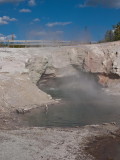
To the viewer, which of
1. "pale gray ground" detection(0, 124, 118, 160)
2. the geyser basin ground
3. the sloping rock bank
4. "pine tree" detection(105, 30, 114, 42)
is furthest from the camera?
"pine tree" detection(105, 30, 114, 42)

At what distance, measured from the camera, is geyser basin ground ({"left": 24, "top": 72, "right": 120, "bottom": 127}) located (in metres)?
21.2

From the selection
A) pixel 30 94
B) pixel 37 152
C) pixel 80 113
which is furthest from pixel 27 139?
pixel 30 94

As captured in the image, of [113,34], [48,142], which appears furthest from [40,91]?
[113,34]

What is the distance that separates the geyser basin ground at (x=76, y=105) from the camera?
69.7 feet

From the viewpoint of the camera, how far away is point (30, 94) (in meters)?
26.4

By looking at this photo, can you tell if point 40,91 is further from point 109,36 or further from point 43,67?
point 109,36

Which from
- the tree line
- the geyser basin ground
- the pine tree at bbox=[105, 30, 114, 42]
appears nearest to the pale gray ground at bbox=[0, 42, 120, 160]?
the geyser basin ground

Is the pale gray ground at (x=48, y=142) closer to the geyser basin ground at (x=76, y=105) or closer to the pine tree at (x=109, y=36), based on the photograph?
the geyser basin ground at (x=76, y=105)

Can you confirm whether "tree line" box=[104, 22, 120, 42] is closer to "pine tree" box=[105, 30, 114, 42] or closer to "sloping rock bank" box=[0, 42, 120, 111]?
"pine tree" box=[105, 30, 114, 42]

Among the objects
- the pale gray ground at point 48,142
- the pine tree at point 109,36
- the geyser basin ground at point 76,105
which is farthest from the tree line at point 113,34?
the pale gray ground at point 48,142

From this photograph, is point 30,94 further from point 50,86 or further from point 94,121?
point 50,86

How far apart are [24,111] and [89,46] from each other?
14.8 meters

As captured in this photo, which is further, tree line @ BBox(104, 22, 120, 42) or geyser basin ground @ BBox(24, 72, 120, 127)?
tree line @ BBox(104, 22, 120, 42)

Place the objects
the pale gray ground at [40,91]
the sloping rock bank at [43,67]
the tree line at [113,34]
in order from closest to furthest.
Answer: the pale gray ground at [40,91]
the sloping rock bank at [43,67]
the tree line at [113,34]
